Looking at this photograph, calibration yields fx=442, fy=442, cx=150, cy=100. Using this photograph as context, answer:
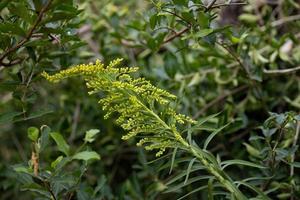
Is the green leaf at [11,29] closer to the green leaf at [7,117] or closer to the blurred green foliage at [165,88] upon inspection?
the blurred green foliage at [165,88]

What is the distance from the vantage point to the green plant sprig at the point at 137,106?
2.24ft

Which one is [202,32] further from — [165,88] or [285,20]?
[285,20]

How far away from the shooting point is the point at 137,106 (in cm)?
68

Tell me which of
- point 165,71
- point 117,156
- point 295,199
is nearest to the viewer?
point 295,199

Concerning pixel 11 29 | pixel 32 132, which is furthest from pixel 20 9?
pixel 32 132

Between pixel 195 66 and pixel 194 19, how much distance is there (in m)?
0.44

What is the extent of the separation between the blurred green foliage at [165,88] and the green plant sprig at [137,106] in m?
0.03

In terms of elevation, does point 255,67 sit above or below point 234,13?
below

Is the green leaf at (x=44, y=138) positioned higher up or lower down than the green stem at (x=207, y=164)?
higher up

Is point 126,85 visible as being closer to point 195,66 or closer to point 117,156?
point 195,66

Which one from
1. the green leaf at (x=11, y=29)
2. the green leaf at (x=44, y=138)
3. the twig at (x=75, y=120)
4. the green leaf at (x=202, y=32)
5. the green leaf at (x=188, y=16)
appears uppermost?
the green leaf at (x=11, y=29)

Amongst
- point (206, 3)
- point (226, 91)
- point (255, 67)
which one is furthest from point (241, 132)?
point (206, 3)

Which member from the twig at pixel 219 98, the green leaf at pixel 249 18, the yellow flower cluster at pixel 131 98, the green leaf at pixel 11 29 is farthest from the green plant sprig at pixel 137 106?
the green leaf at pixel 249 18

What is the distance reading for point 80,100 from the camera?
1.43 meters
